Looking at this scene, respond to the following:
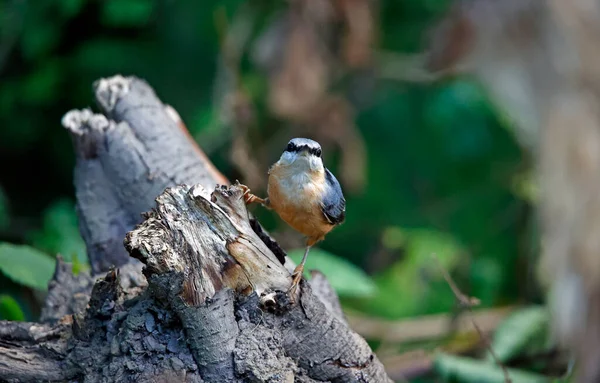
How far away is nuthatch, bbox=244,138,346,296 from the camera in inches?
82.8

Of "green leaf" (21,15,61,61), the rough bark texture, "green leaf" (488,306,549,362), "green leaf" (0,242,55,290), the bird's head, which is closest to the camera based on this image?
the rough bark texture

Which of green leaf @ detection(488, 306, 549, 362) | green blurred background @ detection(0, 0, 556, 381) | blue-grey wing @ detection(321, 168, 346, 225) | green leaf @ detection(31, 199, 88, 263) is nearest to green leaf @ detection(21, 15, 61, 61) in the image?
green blurred background @ detection(0, 0, 556, 381)

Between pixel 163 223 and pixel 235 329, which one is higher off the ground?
pixel 163 223

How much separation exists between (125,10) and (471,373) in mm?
2794

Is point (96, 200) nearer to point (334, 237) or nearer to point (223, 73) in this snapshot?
point (223, 73)

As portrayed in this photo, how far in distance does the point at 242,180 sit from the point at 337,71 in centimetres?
137

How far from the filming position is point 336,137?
4176mm

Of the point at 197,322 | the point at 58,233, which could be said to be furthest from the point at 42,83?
the point at 197,322

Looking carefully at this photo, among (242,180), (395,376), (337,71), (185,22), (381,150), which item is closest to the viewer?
(395,376)

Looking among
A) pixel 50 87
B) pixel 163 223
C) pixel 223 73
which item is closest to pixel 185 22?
pixel 223 73

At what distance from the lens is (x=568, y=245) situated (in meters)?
2.96

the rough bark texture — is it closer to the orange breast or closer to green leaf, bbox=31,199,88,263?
the orange breast

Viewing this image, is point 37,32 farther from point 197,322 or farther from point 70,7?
point 197,322

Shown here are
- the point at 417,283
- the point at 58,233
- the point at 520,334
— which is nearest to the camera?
the point at 520,334
